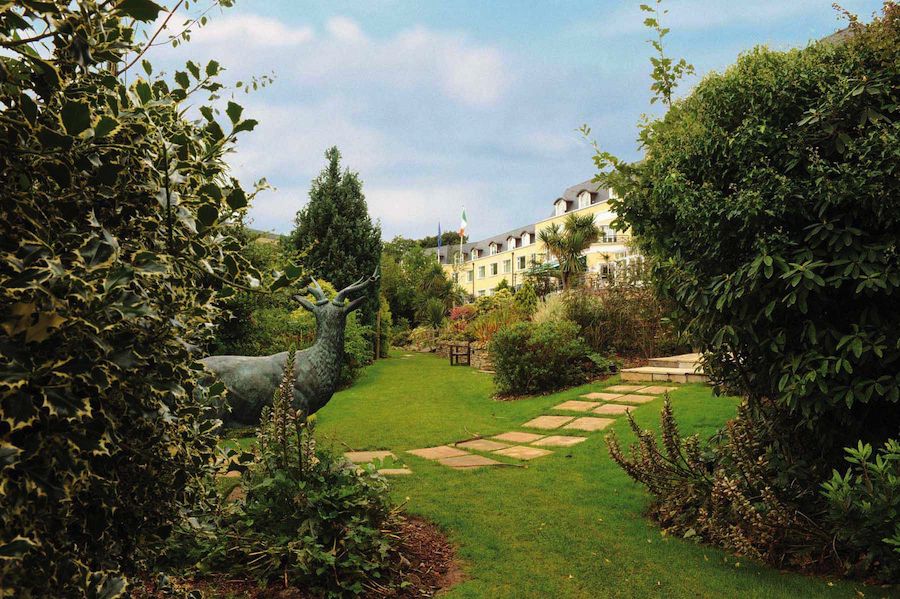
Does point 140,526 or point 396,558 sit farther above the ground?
point 140,526

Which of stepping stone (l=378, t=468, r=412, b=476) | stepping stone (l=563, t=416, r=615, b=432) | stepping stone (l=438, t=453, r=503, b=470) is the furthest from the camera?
stepping stone (l=563, t=416, r=615, b=432)

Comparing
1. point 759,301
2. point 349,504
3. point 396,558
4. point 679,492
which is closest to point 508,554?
point 396,558

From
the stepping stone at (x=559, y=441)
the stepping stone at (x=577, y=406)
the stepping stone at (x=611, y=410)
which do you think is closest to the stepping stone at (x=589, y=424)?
the stepping stone at (x=611, y=410)

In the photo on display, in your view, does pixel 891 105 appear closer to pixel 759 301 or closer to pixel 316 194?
pixel 759 301

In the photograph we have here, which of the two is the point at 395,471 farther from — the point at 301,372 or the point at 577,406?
Result: the point at 577,406

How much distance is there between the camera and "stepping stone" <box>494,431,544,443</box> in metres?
7.53

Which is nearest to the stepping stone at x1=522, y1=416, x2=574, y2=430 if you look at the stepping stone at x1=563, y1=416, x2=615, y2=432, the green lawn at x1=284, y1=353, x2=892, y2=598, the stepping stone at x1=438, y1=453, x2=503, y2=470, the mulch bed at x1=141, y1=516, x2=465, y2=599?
the stepping stone at x1=563, y1=416, x2=615, y2=432

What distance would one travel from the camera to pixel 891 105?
325 cm

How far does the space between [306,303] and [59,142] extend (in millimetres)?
3841

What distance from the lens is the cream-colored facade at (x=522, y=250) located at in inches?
1561

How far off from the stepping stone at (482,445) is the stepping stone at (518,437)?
0.27 metres

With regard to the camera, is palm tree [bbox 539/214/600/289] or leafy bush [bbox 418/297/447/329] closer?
palm tree [bbox 539/214/600/289]

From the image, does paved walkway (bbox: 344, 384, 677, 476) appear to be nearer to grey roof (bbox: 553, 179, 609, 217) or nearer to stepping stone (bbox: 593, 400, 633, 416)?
stepping stone (bbox: 593, 400, 633, 416)

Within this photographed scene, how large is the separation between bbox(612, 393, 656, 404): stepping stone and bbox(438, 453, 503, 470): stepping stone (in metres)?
3.66
